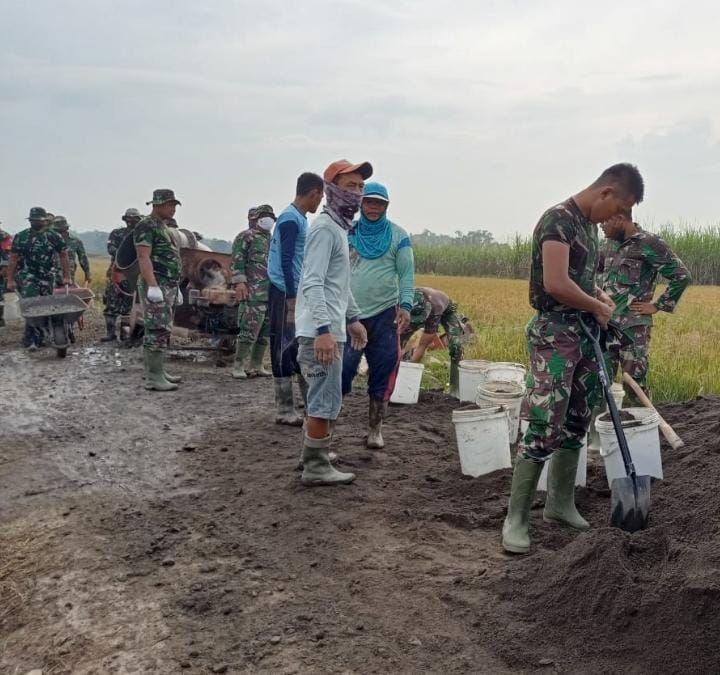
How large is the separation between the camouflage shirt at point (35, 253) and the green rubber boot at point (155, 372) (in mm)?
4345

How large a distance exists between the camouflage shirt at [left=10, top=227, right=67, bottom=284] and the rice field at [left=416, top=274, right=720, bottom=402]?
5.96 m

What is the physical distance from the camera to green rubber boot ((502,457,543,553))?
12.0 feet

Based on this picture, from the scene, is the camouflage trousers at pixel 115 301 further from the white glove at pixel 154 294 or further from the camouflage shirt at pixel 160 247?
the white glove at pixel 154 294

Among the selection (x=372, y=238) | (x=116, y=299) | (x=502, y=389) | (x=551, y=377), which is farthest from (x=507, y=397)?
(x=116, y=299)

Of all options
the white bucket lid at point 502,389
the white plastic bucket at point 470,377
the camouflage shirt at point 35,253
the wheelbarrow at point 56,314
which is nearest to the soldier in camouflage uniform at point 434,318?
the white plastic bucket at point 470,377

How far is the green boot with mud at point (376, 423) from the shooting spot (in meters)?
5.54

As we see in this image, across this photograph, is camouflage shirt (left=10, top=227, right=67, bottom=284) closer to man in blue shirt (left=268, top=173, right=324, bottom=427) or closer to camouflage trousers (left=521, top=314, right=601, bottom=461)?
man in blue shirt (left=268, top=173, right=324, bottom=427)

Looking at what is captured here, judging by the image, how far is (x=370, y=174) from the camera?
4.45m

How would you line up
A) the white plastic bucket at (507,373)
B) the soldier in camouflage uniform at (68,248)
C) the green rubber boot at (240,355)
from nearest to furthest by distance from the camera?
the white plastic bucket at (507,373) → the green rubber boot at (240,355) → the soldier in camouflage uniform at (68,248)

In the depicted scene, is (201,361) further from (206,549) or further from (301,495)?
(206,549)

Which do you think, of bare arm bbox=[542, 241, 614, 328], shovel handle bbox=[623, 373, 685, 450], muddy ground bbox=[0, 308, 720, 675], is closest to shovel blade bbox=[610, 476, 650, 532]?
muddy ground bbox=[0, 308, 720, 675]

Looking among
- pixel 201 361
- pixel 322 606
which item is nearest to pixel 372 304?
pixel 322 606

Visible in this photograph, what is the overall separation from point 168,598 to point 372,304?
8.72 ft

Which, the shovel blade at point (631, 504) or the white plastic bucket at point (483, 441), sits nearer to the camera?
the shovel blade at point (631, 504)
